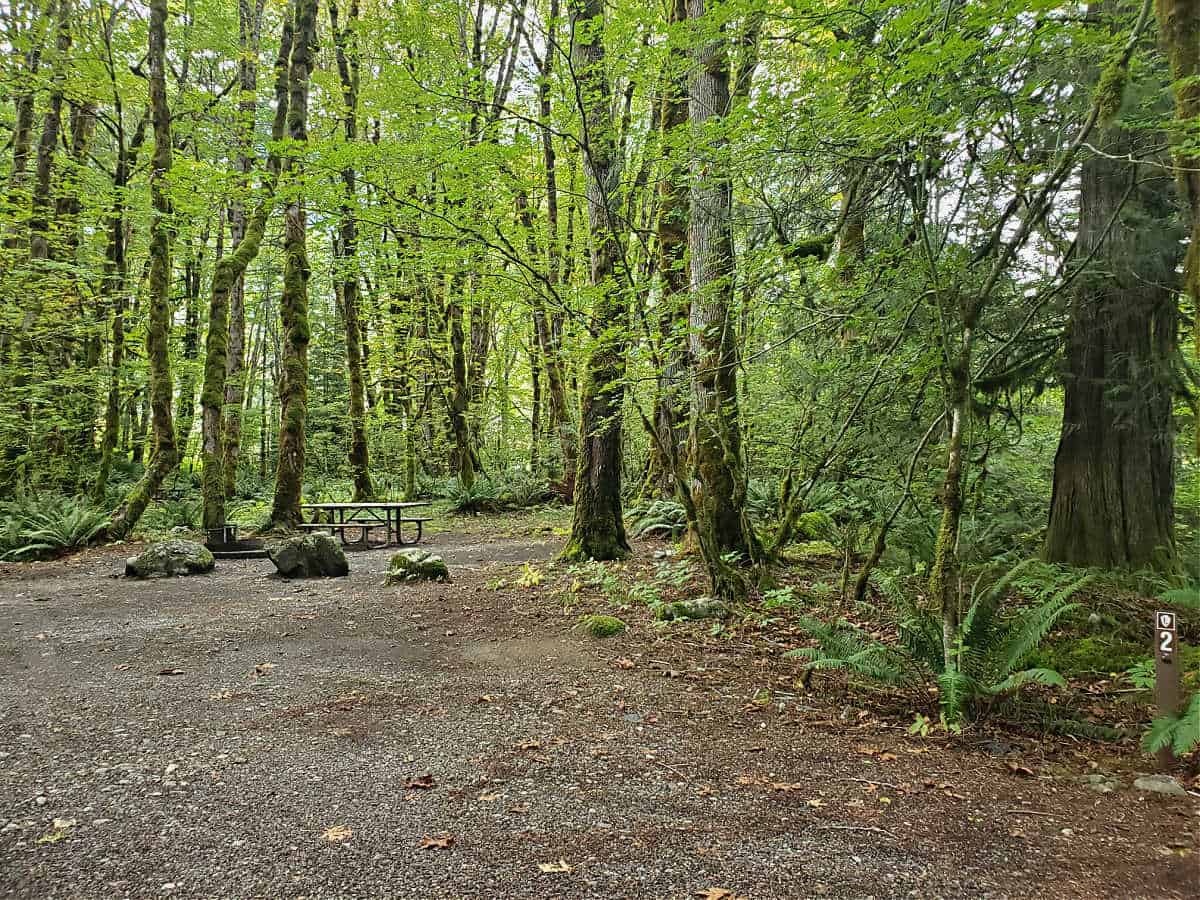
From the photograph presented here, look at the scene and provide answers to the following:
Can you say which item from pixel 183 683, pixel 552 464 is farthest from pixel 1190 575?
pixel 552 464

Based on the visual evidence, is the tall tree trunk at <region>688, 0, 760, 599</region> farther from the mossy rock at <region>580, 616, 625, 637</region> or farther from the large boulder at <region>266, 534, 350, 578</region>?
the large boulder at <region>266, 534, 350, 578</region>

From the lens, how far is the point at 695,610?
5793mm

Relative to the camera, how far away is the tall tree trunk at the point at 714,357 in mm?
5785

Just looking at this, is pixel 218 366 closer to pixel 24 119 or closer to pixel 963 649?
pixel 24 119

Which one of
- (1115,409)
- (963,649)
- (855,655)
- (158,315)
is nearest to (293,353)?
(158,315)

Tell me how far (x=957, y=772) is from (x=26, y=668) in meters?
6.17

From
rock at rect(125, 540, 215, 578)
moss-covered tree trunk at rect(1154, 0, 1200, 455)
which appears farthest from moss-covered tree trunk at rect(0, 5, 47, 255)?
moss-covered tree trunk at rect(1154, 0, 1200, 455)

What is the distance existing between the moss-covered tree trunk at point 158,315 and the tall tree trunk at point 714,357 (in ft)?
28.0

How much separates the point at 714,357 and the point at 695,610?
2.44 metres

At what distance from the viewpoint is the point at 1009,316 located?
16.3 feet

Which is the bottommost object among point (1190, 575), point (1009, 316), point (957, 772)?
point (957, 772)

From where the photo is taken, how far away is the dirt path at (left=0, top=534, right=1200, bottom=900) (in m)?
2.26

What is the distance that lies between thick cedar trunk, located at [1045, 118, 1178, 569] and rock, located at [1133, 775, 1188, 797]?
124 inches

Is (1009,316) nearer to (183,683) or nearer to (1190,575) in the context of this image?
(1190,575)
